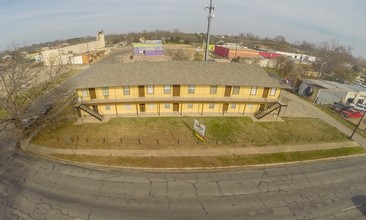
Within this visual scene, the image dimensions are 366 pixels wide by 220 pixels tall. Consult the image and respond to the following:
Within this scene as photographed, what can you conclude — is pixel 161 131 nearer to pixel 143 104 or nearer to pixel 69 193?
pixel 143 104

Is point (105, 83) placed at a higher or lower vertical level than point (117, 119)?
higher

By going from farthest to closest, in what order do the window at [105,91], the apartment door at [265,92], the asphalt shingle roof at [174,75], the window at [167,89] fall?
the apartment door at [265,92] → the window at [167,89] → the window at [105,91] → the asphalt shingle roof at [174,75]

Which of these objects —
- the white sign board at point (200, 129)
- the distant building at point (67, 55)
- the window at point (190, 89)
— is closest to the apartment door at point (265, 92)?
the window at point (190, 89)

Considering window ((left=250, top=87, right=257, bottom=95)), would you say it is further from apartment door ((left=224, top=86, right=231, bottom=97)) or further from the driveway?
the driveway

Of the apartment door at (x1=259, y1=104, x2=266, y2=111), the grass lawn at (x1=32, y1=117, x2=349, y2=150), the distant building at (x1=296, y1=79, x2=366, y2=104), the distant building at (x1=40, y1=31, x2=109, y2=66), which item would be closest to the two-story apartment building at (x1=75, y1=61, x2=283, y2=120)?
the apartment door at (x1=259, y1=104, x2=266, y2=111)

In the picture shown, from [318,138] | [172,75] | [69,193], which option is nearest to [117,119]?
[172,75]

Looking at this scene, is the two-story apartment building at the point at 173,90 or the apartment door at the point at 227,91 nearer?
the two-story apartment building at the point at 173,90

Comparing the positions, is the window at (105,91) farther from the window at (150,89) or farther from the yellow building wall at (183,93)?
the window at (150,89)
